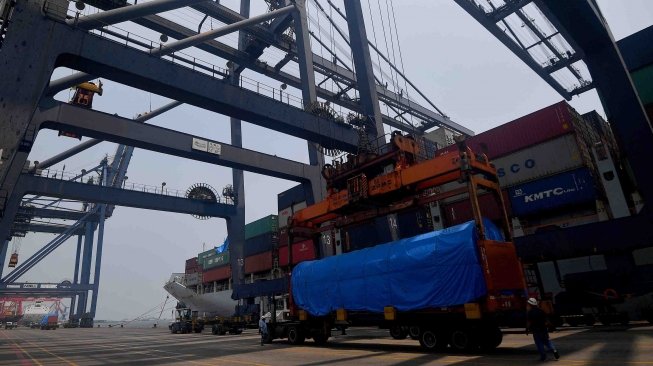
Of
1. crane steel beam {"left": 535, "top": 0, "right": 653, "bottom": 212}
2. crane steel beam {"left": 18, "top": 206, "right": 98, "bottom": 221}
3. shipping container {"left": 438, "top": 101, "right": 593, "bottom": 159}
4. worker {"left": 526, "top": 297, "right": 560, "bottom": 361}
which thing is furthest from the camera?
crane steel beam {"left": 18, "top": 206, "right": 98, "bottom": 221}

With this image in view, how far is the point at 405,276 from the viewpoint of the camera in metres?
11.2

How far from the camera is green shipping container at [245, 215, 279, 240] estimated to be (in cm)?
3938

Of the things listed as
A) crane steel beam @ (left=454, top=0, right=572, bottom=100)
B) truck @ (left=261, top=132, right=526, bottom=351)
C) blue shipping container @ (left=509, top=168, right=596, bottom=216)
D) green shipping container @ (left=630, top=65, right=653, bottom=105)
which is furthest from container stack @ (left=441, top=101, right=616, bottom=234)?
truck @ (left=261, top=132, right=526, bottom=351)

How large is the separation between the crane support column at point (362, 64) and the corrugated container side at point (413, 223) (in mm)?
7534

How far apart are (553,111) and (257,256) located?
31.0 metres

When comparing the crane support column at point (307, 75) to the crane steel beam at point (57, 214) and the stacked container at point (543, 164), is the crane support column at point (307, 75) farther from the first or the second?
the crane steel beam at point (57, 214)

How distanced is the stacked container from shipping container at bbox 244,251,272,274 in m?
21.4

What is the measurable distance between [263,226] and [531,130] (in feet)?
Answer: 93.6

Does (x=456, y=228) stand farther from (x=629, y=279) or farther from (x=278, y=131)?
(x=278, y=131)

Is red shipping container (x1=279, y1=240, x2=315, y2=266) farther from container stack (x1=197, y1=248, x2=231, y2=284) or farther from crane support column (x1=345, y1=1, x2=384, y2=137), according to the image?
crane support column (x1=345, y1=1, x2=384, y2=137)

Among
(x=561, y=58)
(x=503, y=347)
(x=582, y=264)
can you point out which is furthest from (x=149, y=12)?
(x=561, y=58)

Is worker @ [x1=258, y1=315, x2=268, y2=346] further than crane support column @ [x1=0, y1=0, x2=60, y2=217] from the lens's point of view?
Yes

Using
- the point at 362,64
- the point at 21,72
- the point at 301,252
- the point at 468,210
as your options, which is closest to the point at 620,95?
the point at 468,210

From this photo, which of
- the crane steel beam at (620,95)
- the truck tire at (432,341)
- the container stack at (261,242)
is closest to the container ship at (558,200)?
the crane steel beam at (620,95)
